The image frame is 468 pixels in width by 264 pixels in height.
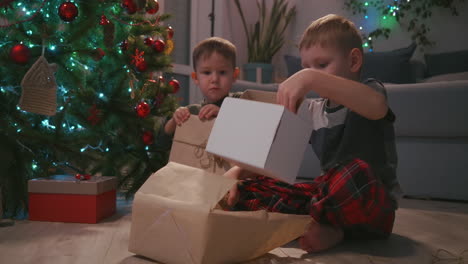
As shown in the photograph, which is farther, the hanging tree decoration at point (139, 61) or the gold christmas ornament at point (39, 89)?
the hanging tree decoration at point (139, 61)

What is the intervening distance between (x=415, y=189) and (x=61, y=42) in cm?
157

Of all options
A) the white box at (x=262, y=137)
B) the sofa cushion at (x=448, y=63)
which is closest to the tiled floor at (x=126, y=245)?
the white box at (x=262, y=137)

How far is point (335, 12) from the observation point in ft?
11.2

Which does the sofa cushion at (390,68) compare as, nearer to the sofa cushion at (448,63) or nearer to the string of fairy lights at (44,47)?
the sofa cushion at (448,63)

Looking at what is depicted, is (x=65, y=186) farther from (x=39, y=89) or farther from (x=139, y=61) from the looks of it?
(x=139, y=61)

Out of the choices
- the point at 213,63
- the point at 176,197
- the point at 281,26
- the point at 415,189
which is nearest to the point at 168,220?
the point at 176,197

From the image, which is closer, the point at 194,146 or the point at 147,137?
the point at 194,146

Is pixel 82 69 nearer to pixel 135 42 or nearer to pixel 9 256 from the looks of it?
pixel 135 42

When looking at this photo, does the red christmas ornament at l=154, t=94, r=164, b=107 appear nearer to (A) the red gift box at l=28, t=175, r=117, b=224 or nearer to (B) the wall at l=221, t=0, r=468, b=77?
(A) the red gift box at l=28, t=175, r=117, b=224

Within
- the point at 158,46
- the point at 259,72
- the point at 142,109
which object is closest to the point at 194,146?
the point at 142,109

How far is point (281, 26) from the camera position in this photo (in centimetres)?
358

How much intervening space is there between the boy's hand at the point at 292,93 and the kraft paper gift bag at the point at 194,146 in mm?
432

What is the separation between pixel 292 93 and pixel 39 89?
824 mm

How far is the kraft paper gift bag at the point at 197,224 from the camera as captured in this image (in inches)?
28.8
